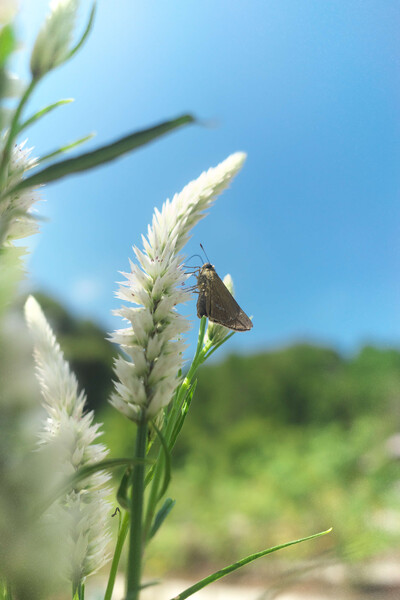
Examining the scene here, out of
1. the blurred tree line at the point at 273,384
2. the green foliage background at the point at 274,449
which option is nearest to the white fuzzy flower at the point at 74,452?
the green foliage background at the point at 274,449

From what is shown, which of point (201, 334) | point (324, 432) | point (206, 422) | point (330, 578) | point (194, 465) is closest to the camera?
point (201, 334)

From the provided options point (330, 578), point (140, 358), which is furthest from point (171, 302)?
point (330, 578)

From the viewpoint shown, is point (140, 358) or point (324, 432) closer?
point (140, 358)

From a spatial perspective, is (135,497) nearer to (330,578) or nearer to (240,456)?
(330,578)

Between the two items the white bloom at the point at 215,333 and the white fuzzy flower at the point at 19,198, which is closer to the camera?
the white fuzzy flower at the point at 19,198

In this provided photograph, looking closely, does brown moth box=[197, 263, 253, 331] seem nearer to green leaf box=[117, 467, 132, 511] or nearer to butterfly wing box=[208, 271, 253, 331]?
butterfly wing box=[208, 271, 253, 331]

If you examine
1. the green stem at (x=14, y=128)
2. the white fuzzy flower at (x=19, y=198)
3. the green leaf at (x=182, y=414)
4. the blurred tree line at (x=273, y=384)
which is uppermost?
the blurred tree line at (x=273, y=384)

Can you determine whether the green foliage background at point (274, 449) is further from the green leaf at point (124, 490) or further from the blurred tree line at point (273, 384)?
the green leaf at point (124, 490)
